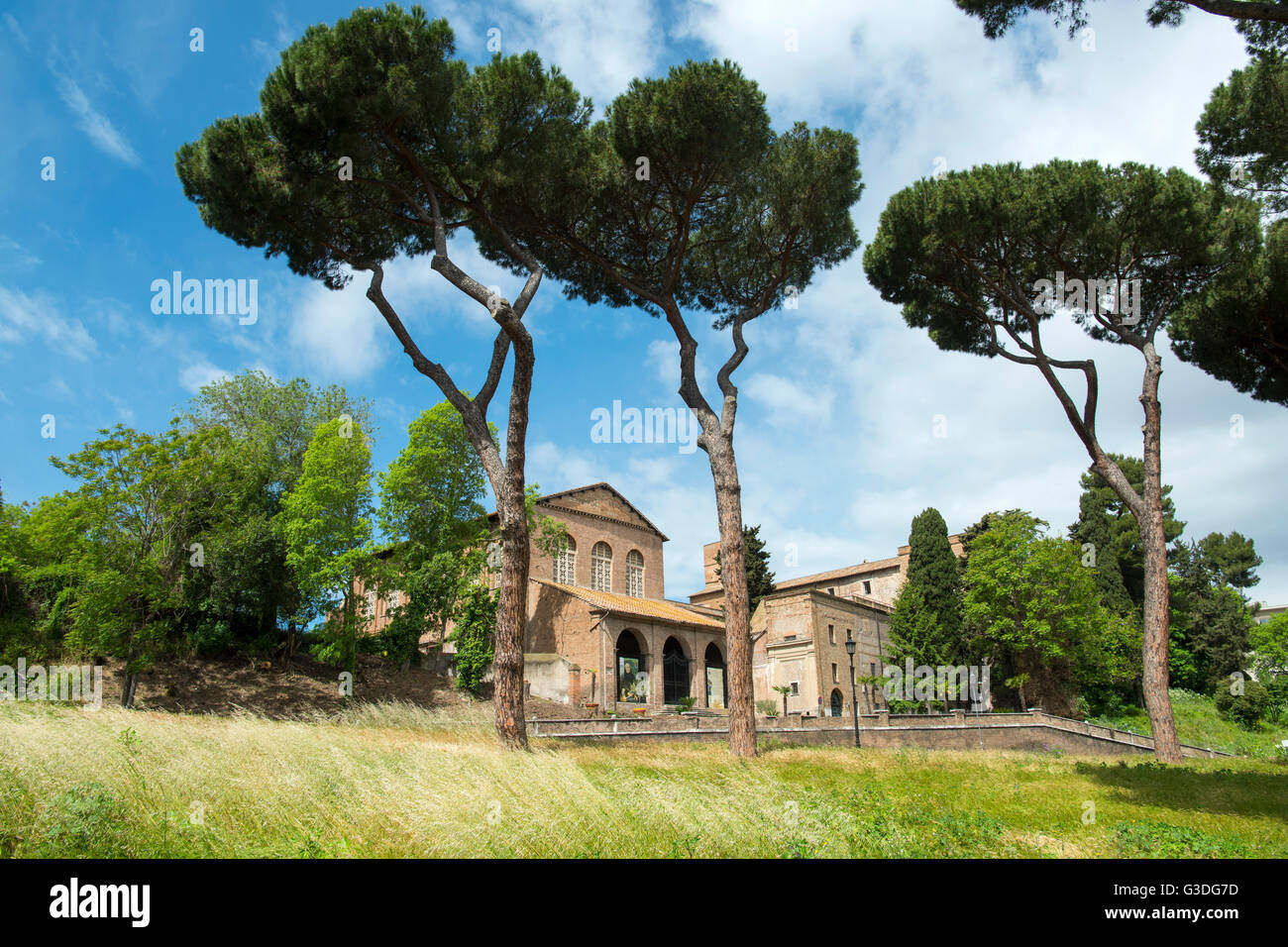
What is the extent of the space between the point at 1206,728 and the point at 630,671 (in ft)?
87.6

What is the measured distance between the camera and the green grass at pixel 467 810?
495 centimetres

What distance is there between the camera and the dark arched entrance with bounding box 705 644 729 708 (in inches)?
1363

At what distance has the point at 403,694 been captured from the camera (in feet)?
87.0

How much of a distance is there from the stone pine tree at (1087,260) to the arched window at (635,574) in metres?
24.4

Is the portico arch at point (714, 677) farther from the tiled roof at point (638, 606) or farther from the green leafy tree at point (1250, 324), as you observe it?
the green leafy tree at point (1250, 324)

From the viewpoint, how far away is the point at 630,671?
31391 mm

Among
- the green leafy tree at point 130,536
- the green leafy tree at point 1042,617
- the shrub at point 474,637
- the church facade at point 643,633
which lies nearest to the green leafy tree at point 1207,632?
the green leafy tree at point 1042,617

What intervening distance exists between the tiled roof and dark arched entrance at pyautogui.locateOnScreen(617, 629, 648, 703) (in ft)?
4.08

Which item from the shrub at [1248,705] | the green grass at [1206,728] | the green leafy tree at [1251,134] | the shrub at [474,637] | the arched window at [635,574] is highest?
the green leafy tree at [1251,134]

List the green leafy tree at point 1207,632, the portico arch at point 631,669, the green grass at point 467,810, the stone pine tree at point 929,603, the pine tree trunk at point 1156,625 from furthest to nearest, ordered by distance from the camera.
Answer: the green leafy tree at point 1207,632 < the stone pine tree at point 929,603 < the portico arch at point 631,669 < the pine tree trunk at point 1156,625 < the green grass at point 467,810

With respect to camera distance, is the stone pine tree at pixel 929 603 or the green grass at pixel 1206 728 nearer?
the green grass at pixel 1206 728

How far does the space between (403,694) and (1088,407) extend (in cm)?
2262

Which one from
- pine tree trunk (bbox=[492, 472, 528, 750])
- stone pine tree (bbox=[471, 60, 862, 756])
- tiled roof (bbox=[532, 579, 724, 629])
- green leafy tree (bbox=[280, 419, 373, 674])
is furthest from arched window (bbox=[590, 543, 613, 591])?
pine tree trunk (bbox=[492, 472, 528, 750])
